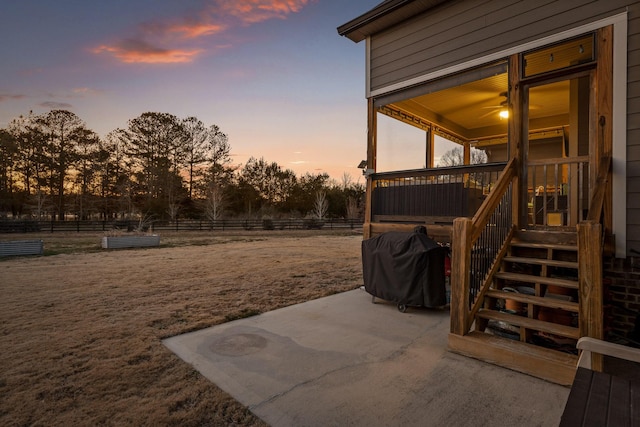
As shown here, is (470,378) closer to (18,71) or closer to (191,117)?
(18,71)

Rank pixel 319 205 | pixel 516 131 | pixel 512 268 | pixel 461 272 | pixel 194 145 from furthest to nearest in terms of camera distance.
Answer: pixel 319 205 → pixel 194 145 → pixel 516 131 → pixel 512 268 → pixel 461 272

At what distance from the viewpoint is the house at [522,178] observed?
308 centimetres

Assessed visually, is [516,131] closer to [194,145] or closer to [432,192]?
[432,192]

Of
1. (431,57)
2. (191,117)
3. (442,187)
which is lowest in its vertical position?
(442,187)

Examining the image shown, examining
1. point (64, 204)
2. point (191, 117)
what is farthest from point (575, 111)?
point (64, 204)

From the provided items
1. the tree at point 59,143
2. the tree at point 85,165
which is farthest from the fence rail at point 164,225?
the tree at point 59,143

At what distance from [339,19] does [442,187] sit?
7.36 meters

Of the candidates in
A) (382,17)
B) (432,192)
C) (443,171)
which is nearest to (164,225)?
(382,17)

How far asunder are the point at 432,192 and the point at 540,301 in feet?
7.91

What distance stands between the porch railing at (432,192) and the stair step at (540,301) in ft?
5.23

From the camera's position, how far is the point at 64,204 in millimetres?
26125

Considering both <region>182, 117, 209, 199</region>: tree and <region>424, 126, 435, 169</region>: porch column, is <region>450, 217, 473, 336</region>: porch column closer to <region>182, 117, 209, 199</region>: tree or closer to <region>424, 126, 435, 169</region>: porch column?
<region>424, 126, 435, 169</region>: porch column

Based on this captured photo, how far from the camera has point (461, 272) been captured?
3.09 metres

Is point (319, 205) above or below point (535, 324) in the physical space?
above
